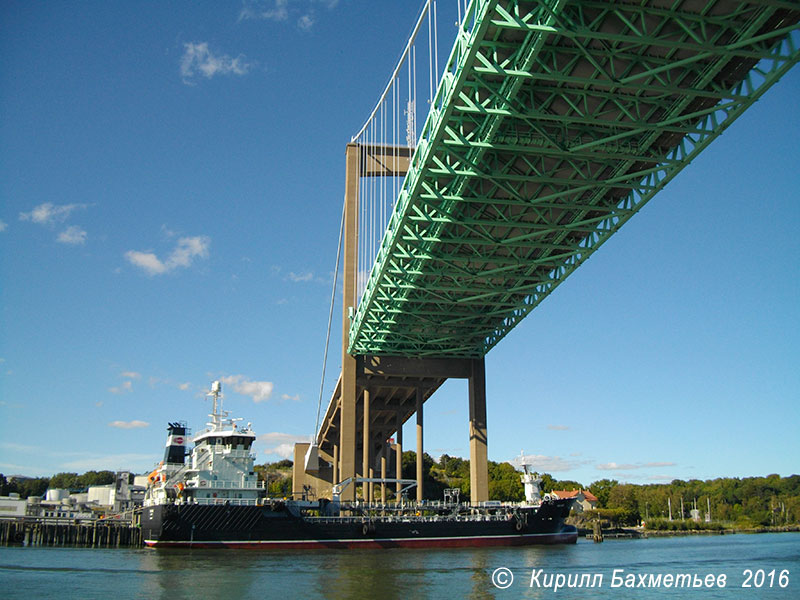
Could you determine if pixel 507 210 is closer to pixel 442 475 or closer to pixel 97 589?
pixel 97 589

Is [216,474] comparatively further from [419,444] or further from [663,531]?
[663,531]

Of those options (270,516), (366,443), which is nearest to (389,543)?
(270,516)

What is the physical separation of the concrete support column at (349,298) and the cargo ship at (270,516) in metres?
3.47

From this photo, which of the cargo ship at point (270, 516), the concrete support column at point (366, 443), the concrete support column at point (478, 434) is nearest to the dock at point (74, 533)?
the cargo ship at point (270, 516)

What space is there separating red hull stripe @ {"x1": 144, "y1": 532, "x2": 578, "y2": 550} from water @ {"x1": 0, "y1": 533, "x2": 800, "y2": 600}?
2.64ft

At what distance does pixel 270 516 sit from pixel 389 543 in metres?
7.29

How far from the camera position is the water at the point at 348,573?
21.6m

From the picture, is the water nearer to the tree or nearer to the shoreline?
the shoreline

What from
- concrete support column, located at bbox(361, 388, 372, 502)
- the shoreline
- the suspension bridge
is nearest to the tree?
the shoreline

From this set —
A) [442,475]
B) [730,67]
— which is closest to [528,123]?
[730,67]

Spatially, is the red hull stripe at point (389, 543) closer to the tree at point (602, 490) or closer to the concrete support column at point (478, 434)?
the concrete support column at point (478, 434)

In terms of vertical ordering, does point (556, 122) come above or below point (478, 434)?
above

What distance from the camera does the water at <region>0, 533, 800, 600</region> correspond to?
851 inches

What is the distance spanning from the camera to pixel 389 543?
41.8m
